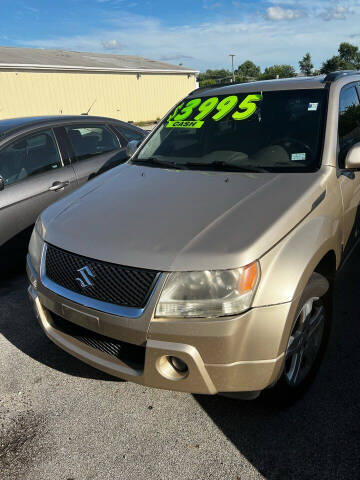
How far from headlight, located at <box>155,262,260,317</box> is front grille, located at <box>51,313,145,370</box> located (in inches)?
12.3

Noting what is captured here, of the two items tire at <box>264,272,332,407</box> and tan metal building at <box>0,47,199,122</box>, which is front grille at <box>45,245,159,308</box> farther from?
tan metal building at <box>0,47,199,122</box>

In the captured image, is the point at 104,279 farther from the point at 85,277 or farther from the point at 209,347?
the point at 209,347

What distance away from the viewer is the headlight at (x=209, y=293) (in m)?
1.70

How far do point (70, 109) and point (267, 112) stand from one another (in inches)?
767

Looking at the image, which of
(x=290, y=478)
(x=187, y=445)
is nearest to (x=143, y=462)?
(x=187, y=445)

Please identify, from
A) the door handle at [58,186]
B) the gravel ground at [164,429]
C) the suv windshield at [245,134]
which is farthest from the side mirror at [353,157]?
the door handle at [58,186]

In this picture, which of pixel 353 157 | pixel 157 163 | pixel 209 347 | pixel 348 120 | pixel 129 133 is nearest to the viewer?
pixel 209 347

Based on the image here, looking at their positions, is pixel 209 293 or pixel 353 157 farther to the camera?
pixel 353 157

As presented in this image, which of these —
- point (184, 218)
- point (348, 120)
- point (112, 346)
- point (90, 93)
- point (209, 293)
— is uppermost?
point (90, 93)

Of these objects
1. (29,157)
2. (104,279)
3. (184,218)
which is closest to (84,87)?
(29,157)

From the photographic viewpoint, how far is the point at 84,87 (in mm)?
20703

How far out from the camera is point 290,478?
182cm

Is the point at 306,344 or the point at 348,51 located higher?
the point at 348,51

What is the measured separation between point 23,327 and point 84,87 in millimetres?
20115
